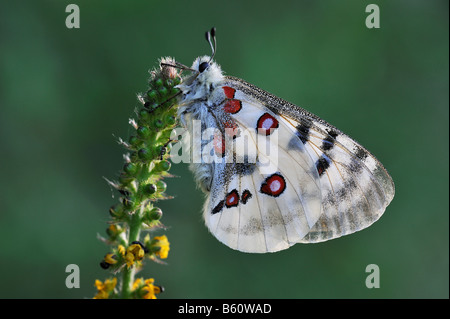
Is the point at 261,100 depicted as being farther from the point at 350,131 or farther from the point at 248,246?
the point at 350,131

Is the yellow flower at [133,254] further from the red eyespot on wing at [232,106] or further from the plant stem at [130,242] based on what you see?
the red eyespot on wing at [232,106]

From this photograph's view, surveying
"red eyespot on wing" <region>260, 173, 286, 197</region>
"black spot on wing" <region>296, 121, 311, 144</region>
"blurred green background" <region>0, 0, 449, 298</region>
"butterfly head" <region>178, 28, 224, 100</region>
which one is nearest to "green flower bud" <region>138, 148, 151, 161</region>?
"butterfly head" <region>178, 28, 224, 100</region>

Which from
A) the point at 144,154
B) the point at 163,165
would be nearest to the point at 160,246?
the point at 163,165

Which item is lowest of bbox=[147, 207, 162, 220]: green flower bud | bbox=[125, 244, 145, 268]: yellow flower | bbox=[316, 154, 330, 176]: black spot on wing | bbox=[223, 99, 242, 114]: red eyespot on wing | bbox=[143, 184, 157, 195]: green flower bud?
bbox=[125, 244, 145, 268]: yellow flower

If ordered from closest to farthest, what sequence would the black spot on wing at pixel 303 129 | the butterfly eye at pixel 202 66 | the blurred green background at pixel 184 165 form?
the butterfly eye at pixel 202 66
the black spot on wing at pixel 303 129
the blurred green background at pixel 184 165

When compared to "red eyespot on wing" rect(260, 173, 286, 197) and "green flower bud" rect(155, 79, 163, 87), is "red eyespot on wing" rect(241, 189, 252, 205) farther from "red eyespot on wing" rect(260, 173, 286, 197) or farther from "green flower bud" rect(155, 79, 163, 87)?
"green flower bud" rect(155, 79, 163, 87)

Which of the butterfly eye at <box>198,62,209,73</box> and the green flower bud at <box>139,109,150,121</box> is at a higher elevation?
the butterfly eye at <box>198,62,209,73</box>

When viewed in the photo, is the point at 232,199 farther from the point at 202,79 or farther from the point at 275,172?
the point at 202,79

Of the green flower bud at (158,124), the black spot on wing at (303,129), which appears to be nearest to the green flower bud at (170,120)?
the green flower bud at (158,124)
